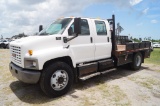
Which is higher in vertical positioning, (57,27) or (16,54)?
(57,27)

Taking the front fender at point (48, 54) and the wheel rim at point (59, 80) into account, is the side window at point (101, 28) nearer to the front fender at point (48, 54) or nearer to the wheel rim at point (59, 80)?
the front fender at point (48, 54)

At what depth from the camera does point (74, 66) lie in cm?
605

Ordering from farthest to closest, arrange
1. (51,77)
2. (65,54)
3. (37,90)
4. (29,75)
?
1. (37,90)
2. (65,54)
3. (51,77)
4. (29,75)

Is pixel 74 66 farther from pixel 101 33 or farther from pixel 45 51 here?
pixel 101 33

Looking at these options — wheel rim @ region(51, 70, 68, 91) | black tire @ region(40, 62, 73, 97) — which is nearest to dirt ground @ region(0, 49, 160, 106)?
black tire @ region(40, 62, 73, 97)

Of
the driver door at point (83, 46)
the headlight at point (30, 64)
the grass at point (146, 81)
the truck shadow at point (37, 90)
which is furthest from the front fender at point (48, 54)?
the grass at point (146, 81)

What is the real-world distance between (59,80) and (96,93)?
1.30 m

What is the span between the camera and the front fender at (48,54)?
16.4 feet

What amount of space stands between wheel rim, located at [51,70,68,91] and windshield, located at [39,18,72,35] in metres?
1.35

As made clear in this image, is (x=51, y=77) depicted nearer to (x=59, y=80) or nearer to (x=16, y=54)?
(x=59, y=80)

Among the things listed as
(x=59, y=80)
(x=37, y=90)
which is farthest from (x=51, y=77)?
(x=37, y=90)

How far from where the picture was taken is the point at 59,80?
552cm

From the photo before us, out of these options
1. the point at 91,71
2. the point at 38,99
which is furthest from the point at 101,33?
the point at 38,99

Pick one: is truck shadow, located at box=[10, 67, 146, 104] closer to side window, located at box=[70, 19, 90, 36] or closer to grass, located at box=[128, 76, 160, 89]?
grass, located at box=[128, 76, 160, 89]
